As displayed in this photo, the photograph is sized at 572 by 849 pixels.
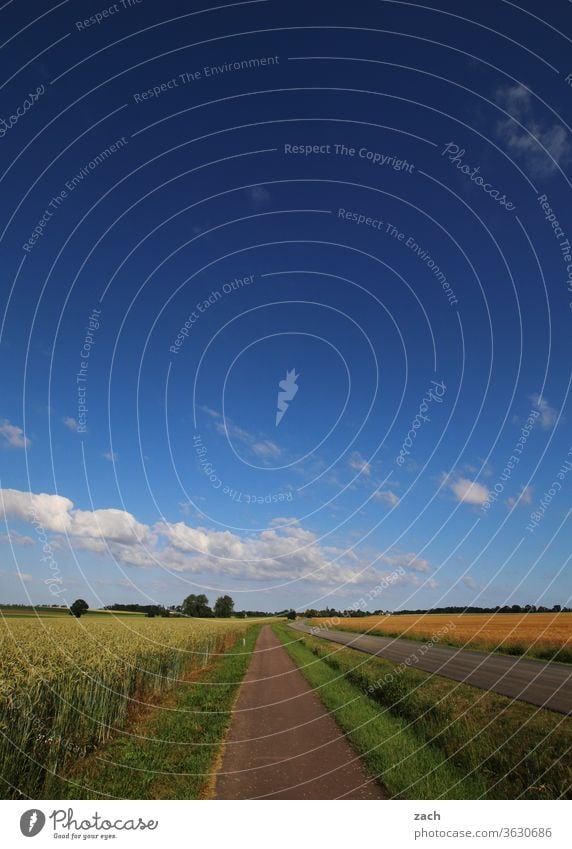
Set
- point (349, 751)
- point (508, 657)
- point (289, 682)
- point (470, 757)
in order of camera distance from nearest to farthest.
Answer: point (470, 757) < point (349, 751) < point (289, 682) < point (508, 657)

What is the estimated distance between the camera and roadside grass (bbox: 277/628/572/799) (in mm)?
10094

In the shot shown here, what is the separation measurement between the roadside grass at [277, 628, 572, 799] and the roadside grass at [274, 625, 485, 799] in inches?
0.9

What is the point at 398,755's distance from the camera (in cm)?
1246

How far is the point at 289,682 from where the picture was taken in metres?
26.6

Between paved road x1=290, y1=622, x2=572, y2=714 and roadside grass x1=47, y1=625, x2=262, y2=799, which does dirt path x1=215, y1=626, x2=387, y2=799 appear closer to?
roadside grass x1=47, y1=625, x2=262, y2=799

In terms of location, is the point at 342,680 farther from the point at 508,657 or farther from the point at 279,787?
the point at 508,657

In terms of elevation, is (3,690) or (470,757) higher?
(3,690)

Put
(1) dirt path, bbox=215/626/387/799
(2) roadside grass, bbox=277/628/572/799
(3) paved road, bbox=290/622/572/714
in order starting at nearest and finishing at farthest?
1. (2) roadside grass, bbox=277/628/572/799
2. (1) dirt path, bbox=215/626/387/799
3. (3) paved road, bbox=290/622/572/714

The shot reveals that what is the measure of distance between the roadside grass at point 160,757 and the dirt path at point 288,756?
20.6 inches

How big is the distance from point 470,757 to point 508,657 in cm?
3826

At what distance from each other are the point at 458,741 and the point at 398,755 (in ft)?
5.96

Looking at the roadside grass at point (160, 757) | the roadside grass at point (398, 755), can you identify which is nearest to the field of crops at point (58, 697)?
the roadside grass at point (160, 757)

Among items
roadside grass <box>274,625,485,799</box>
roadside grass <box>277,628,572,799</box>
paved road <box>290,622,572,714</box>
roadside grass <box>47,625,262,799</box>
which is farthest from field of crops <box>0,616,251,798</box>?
paved road <box>290,622,572,714</box>
